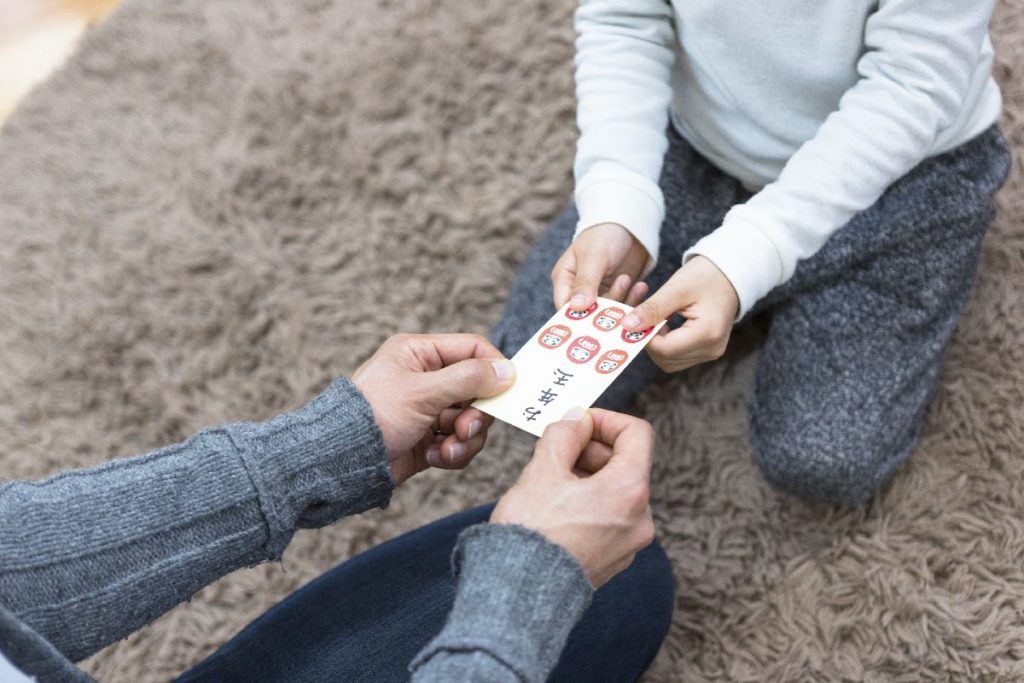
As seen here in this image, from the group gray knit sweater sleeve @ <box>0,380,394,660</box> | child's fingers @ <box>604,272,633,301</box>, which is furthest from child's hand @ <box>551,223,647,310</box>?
gray knit sweater sleeve @ <box>0,380,394,660</box>

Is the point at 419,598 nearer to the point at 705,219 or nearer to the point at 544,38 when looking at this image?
the point at 705,219

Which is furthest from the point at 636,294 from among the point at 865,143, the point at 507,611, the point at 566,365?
the point at 507,611

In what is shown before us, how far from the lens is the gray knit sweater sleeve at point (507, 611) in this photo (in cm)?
58

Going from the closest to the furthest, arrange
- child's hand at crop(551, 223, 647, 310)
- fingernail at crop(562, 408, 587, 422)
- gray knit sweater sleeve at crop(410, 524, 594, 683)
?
gray knit sweater sleeve at crop(410, 524, 594, 683) < fingernail at crop(562, 408, 587, 422) < child's hand at crop(551, 223, 647, 310)

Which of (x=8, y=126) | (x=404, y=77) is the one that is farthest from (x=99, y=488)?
(x=8, y=126)

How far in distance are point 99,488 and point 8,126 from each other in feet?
3.14

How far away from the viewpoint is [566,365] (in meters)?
0.77

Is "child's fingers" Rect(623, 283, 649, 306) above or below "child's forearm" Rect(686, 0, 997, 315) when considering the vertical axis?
below

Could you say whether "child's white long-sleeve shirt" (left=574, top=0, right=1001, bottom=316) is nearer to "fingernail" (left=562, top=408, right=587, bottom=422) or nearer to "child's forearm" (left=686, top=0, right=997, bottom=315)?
Result: "child's forearm" (left=686, top=0, right=997, bottom=315)

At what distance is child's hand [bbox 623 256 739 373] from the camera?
777mm

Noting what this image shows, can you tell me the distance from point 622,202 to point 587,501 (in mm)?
344

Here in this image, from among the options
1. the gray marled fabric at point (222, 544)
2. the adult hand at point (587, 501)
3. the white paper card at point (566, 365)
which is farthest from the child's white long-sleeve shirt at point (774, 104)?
the gray marled fabric at point (222, 544)

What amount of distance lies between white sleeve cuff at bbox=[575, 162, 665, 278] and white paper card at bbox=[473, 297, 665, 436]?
11 cm

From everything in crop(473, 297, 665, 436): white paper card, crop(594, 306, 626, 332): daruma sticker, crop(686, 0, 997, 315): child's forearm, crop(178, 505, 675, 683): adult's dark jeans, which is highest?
crop(686, 0, 997, 315): child's forearm
